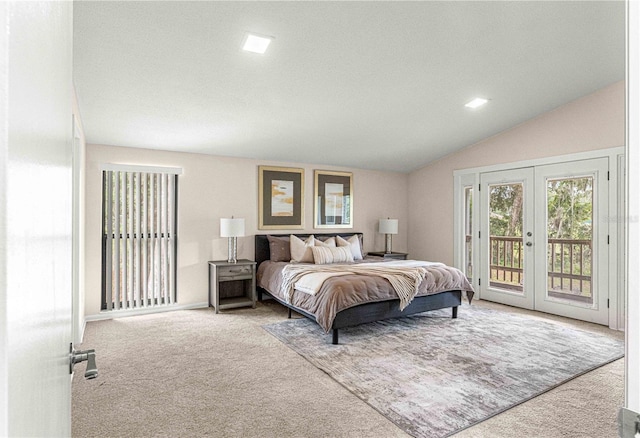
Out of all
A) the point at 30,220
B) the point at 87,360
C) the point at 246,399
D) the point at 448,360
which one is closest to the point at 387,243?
the point at 448,360

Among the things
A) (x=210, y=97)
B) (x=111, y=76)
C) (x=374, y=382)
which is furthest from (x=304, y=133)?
(x=374, y=382)

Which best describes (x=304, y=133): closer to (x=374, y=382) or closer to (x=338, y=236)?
(x=338, y=236)

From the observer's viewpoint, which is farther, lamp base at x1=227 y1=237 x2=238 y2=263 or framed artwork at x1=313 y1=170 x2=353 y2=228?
framed artwork at x1=313 y1=170 x2=353 y2=228

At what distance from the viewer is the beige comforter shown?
363 centimetres

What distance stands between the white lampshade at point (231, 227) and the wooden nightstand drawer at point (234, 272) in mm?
456

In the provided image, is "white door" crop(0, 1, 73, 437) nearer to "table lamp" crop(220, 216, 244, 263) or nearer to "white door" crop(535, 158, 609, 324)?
"table lamp" crop(220, 216, 244, 263)

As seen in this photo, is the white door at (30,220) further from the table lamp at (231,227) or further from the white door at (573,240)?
the white door at (573,240)

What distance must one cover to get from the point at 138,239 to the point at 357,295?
2.98 meters

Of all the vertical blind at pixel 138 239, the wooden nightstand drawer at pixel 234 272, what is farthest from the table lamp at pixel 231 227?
the vertical blind at pixel 138 239

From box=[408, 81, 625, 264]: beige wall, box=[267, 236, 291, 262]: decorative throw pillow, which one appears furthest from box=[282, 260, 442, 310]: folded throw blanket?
box=[408, 81, 625, 264]: beige wall

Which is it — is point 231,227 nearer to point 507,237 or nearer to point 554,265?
point 507,237

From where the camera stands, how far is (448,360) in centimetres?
325

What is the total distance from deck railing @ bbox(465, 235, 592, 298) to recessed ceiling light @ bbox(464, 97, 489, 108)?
84.0 inches

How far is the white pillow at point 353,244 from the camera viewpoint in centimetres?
578
